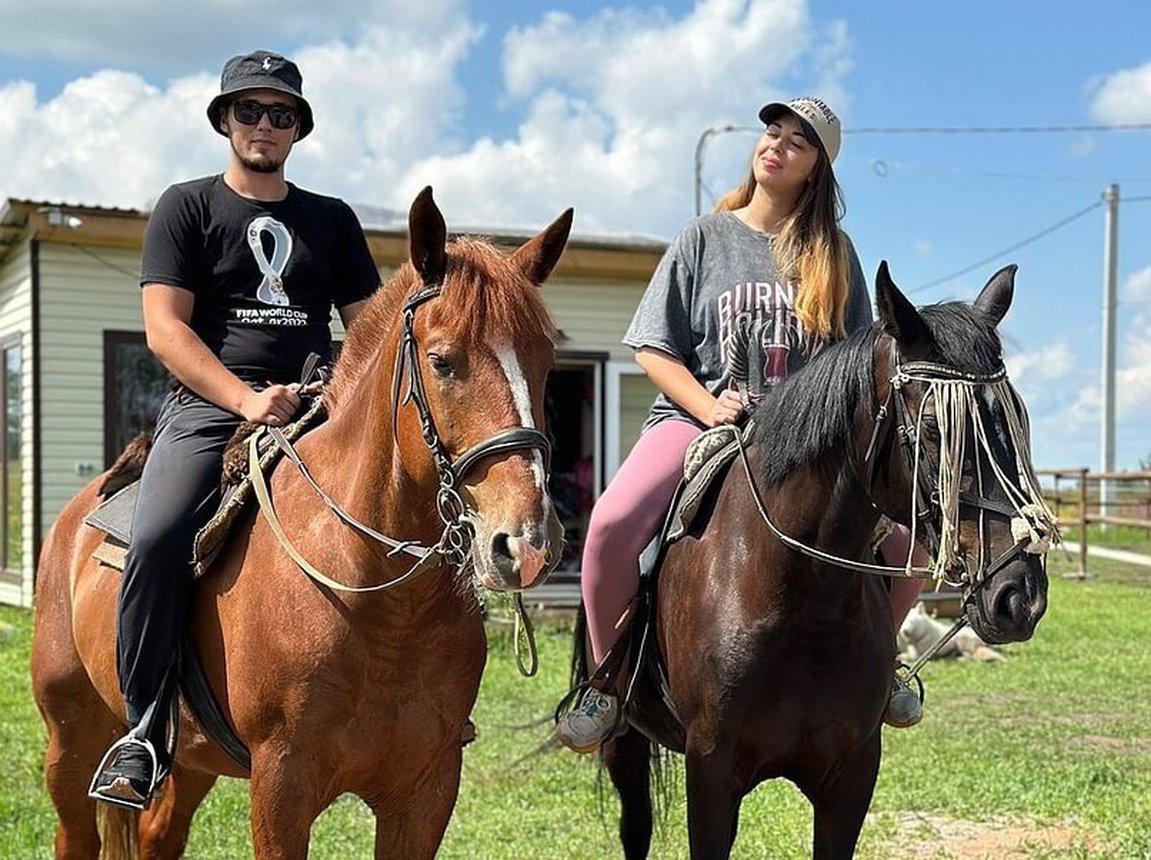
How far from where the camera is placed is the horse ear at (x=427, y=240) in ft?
9.12

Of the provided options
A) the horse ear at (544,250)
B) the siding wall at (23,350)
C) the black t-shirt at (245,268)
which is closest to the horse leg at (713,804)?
the horse ear at (544,250)

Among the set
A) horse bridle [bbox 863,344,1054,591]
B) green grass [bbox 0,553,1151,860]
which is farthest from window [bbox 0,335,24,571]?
horse bridle [bbox 863,344,1054,591]

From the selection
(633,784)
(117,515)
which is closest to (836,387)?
(633,784)

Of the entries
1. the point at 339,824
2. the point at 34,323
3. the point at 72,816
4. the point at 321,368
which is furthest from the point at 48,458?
the point at 321,368

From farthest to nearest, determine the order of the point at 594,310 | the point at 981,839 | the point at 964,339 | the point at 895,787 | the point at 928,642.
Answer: the point at 594,310
the point at 928,642
the point at 895,787
the point at 981,839
the point at 964,339

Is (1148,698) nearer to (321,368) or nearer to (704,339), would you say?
(704,339)

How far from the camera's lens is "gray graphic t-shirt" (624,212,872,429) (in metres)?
4.09

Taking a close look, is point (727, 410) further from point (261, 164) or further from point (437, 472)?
point (261, 164)

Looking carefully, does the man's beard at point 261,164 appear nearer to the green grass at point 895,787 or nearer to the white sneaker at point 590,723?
the white sneaker at point 590,723

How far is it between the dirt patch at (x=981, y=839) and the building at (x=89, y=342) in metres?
7.65

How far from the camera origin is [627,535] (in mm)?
4074

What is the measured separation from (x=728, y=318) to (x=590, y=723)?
1374mm

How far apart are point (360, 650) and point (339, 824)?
3.57 m

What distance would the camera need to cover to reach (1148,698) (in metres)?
10.0
